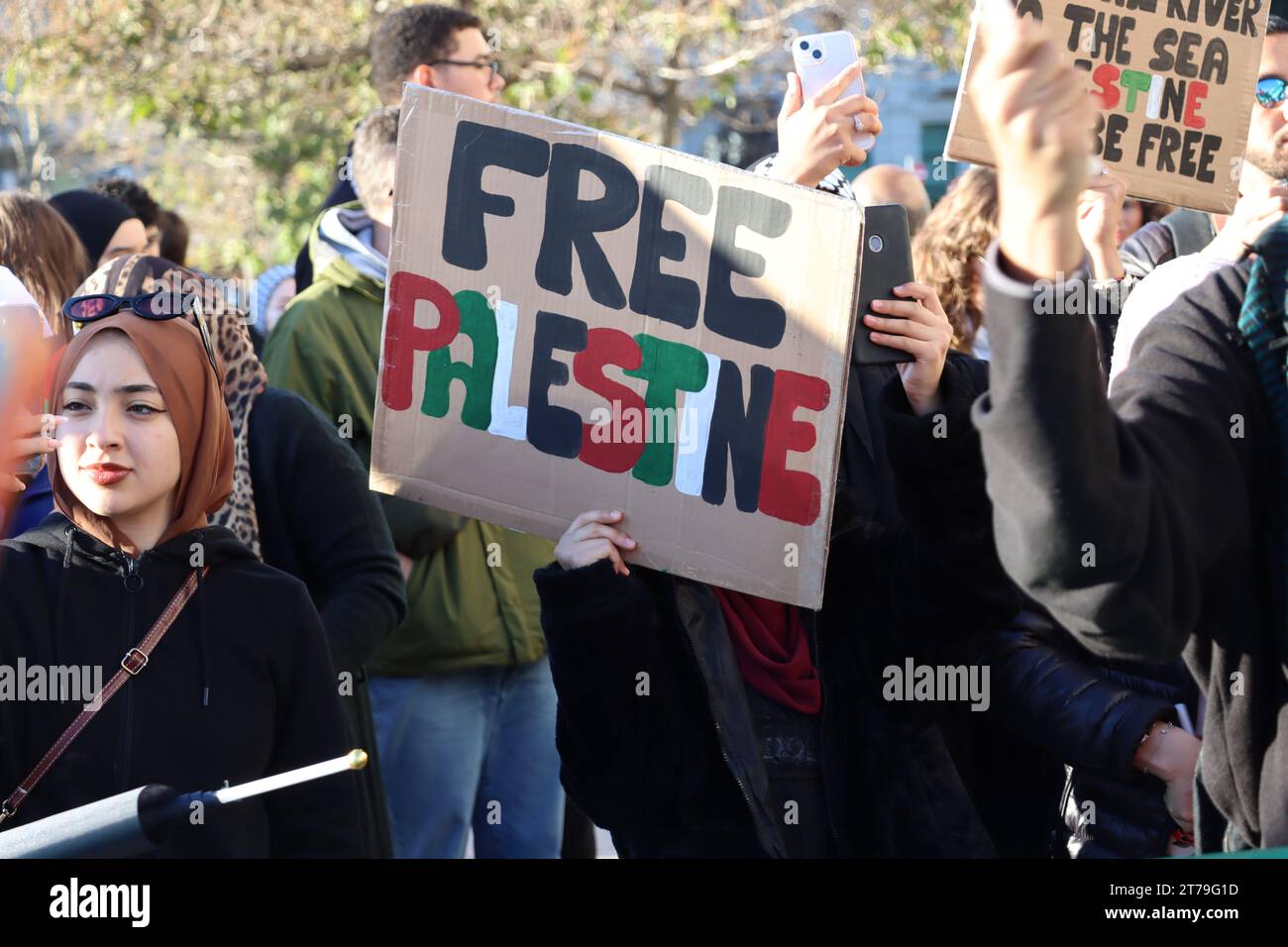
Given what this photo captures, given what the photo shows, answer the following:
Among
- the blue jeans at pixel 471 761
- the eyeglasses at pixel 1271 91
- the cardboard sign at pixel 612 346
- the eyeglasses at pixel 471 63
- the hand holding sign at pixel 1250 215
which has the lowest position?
the blue jeans at pixel 471 761

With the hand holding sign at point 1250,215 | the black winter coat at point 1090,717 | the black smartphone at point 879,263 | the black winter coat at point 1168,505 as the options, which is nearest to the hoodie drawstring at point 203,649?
the black smartphone at point 879,263

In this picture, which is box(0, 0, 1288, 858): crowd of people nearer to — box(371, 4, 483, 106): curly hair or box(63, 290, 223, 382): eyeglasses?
box(63, 290, 223, 382): eyeglasses

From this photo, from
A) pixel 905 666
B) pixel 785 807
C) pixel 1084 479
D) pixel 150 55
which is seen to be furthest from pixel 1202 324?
pixel 150 55

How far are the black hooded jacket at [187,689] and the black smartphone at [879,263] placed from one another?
3.49ft

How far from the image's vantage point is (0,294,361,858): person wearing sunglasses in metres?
2.80

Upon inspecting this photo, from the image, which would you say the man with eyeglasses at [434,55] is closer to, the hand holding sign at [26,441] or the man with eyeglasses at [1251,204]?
the man with eyeglasses at [1251,204]

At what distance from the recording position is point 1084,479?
180 cm

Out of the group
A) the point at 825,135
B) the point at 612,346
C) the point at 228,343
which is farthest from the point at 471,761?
the point at 825,135

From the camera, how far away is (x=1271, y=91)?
3.64m

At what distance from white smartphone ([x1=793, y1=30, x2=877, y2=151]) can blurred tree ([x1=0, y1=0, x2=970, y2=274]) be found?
8154 millimetres

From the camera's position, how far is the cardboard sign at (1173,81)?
3352mm

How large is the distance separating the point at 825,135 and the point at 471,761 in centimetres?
224
